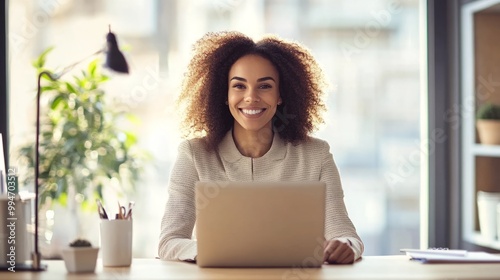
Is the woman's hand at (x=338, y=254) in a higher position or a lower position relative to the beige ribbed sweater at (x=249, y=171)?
lower

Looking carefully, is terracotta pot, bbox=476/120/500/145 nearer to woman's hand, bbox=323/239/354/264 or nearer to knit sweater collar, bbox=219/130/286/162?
knit sweater collar, bbox=219/130/286/162

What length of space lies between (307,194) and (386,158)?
2.32 m

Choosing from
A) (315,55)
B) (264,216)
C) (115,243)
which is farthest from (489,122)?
(115,243)

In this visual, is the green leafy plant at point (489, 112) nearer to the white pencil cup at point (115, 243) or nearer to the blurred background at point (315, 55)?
the blurred background at point (315, 55)

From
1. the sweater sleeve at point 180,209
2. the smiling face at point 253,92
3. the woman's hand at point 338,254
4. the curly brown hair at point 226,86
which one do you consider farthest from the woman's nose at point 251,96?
the woman's hand at point 338,254

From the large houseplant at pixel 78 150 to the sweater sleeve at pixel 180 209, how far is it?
124cm

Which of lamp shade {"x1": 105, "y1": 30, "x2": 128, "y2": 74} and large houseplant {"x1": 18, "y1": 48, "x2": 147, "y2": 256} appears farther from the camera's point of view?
large houseplant {"x1": 18, "y1": 48, "x2": 147, "y2": 256}

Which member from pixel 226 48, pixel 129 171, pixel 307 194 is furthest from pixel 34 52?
pixel 307 194

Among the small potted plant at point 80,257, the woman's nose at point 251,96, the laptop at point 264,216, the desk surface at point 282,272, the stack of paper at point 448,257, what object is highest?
the woman's nose at point 251,96

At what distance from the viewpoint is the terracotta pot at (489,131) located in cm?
373

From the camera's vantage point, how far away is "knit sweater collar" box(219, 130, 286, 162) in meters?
2.86

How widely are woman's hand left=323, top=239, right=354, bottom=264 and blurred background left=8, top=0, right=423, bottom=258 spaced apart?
6.53 feet

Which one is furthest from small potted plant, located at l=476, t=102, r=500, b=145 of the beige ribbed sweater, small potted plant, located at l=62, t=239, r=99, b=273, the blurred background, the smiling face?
small potted plant, located at l=62, t=239, r=99, b=273

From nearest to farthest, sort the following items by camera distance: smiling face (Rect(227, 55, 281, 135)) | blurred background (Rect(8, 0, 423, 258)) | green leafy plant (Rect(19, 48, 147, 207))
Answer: smiling face (Rect(227, 55, 281, 135)) < green leafy plant (Rect(19, 48, 147, 207)) < blurred background (Rect(8, 0, 423, 258))
